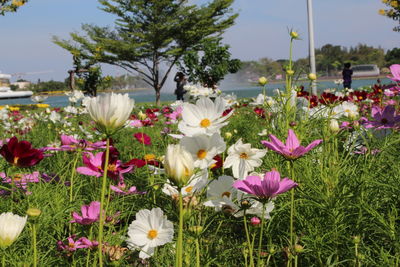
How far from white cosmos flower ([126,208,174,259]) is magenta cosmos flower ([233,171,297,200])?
0.28 m

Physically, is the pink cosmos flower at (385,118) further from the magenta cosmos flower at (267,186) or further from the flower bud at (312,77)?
the magenta cosmos flower at (267,186)

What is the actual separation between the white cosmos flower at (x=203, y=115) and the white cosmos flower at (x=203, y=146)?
64 millimetres

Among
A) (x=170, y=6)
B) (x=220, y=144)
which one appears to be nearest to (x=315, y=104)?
(x=220, y=144)

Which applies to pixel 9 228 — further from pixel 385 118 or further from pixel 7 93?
pixel 7 93

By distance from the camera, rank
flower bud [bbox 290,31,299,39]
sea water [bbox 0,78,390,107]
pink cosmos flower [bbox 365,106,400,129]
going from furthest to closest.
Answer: sea water [bbox 0,78,390,107]
flower bud [bbox 290,31,299,39]
pink cosmos flower [bbox 365,106,400,129]

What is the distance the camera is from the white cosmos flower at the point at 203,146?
91cm

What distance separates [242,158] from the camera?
1169mm

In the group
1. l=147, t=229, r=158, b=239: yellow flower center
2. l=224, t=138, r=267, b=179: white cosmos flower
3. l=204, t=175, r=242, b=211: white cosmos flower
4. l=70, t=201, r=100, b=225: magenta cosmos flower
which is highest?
l=224, t=138, r=267, b=179: white cosmos flower

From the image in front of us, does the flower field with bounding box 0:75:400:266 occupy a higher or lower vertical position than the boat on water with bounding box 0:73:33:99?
lower

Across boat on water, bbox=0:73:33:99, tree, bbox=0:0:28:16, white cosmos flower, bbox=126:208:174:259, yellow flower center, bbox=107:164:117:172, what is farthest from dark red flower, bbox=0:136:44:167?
boat on water, bbox=0:73:33:99

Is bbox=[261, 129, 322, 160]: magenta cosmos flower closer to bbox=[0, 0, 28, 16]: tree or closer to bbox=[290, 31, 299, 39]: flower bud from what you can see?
bbox=[290, 31, 299, 39]: flower bud

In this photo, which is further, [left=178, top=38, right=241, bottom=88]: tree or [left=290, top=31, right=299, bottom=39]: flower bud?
[left=178, top=38, right=241, bottom=88]: tree

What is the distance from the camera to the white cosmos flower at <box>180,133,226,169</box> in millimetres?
911

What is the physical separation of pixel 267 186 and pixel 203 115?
12.0 inches
